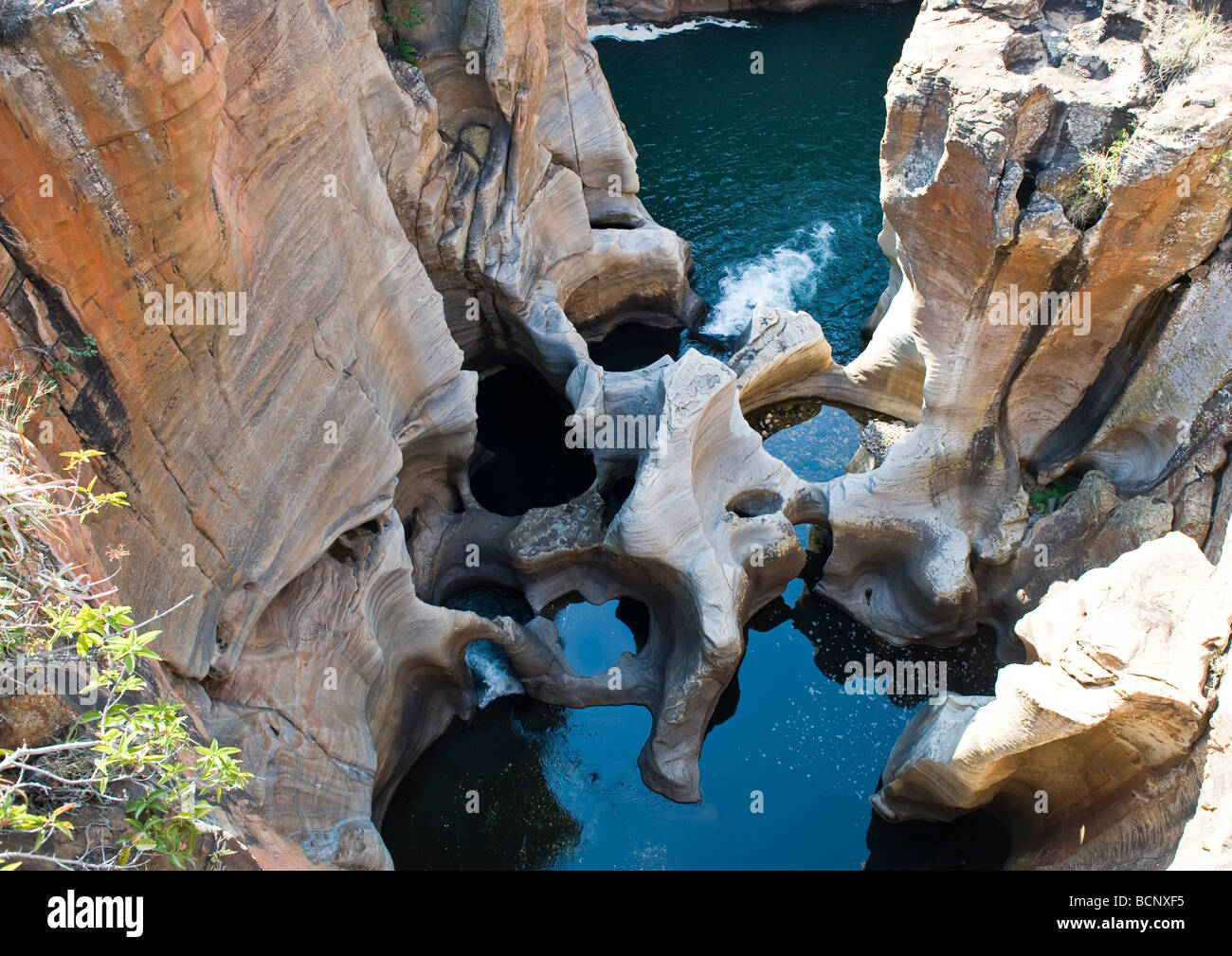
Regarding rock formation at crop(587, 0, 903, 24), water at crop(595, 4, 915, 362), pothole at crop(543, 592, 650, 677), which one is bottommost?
pothole at crop(543, 592, 650, 677)

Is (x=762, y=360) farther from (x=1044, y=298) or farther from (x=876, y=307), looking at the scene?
(x=1044, y=298)

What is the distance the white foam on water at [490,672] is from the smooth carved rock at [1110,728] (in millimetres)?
5022

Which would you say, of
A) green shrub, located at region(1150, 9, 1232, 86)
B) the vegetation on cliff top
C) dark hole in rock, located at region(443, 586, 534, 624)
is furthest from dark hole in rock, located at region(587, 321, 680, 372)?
the vegetation on cliff top

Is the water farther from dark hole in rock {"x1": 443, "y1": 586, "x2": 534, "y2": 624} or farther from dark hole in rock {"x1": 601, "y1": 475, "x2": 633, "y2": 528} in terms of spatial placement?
dark hole in rock {"x1": 443, "y1": 586, "x2": 534, "y2": 624}

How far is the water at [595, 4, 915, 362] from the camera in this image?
1831 cm

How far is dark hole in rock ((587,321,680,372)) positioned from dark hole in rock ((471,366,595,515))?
1.62m

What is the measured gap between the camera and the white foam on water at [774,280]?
18.0 m

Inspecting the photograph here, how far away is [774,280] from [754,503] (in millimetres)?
6014

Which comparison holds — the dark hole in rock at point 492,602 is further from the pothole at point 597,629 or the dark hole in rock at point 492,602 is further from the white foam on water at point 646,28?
the white foam on water at point 646,28

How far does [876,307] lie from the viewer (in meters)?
16.8

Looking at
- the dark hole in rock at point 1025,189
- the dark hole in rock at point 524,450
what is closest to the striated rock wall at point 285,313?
the dark hole in rock at point 524,450

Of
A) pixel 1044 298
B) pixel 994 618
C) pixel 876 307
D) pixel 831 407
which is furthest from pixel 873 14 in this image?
pixel 994 618

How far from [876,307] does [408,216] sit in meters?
7.80

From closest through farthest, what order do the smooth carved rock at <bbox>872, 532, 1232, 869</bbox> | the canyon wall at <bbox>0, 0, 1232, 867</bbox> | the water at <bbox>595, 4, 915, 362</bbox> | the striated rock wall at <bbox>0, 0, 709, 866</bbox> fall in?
the striated rock wall at <bbox>0, 0, 709, 866</bbox> < the canyon wall at <bbox>0, 0, 1232, 867</bbox> < the smooth carved rock at <bbox>872, 532, 1232, 869</bbox> < the water at <bbox>595, 4, 915, 362</bbox>
